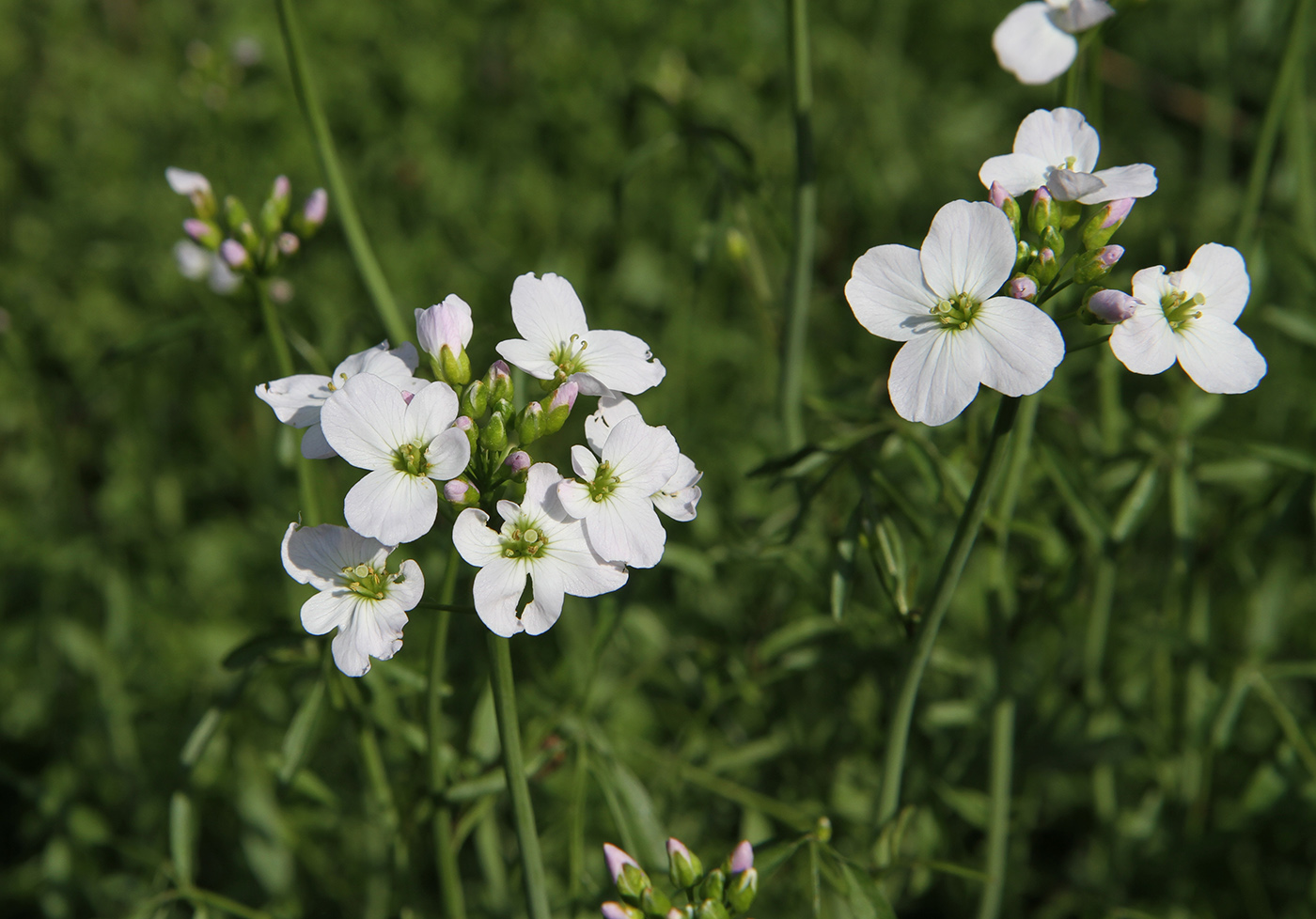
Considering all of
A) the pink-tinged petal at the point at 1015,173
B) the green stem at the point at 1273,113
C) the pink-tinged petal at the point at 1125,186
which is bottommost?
the pink-tinged petal at the point at 1125,186

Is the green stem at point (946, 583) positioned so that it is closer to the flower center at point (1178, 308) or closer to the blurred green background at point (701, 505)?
the blurred green background at point (701, 505)

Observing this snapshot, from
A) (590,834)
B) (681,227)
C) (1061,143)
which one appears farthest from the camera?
(681,227)

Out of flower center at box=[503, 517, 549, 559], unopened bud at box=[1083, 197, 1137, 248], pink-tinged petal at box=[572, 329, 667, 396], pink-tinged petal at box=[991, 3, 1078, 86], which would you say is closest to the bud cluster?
flower center at box=[503, 517, 549, 559]

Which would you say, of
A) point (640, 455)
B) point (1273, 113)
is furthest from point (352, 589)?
point (1273, 113)

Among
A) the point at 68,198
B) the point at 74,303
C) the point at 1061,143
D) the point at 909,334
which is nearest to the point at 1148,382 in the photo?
the point at 1061,143

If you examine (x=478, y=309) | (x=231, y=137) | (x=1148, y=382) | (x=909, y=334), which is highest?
(x=231, y=137)

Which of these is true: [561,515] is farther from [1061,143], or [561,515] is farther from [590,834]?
[590,834]

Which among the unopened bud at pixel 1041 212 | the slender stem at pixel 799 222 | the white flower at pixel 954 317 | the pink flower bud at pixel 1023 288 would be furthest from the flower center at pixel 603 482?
the slender stem at pixel 799 222
